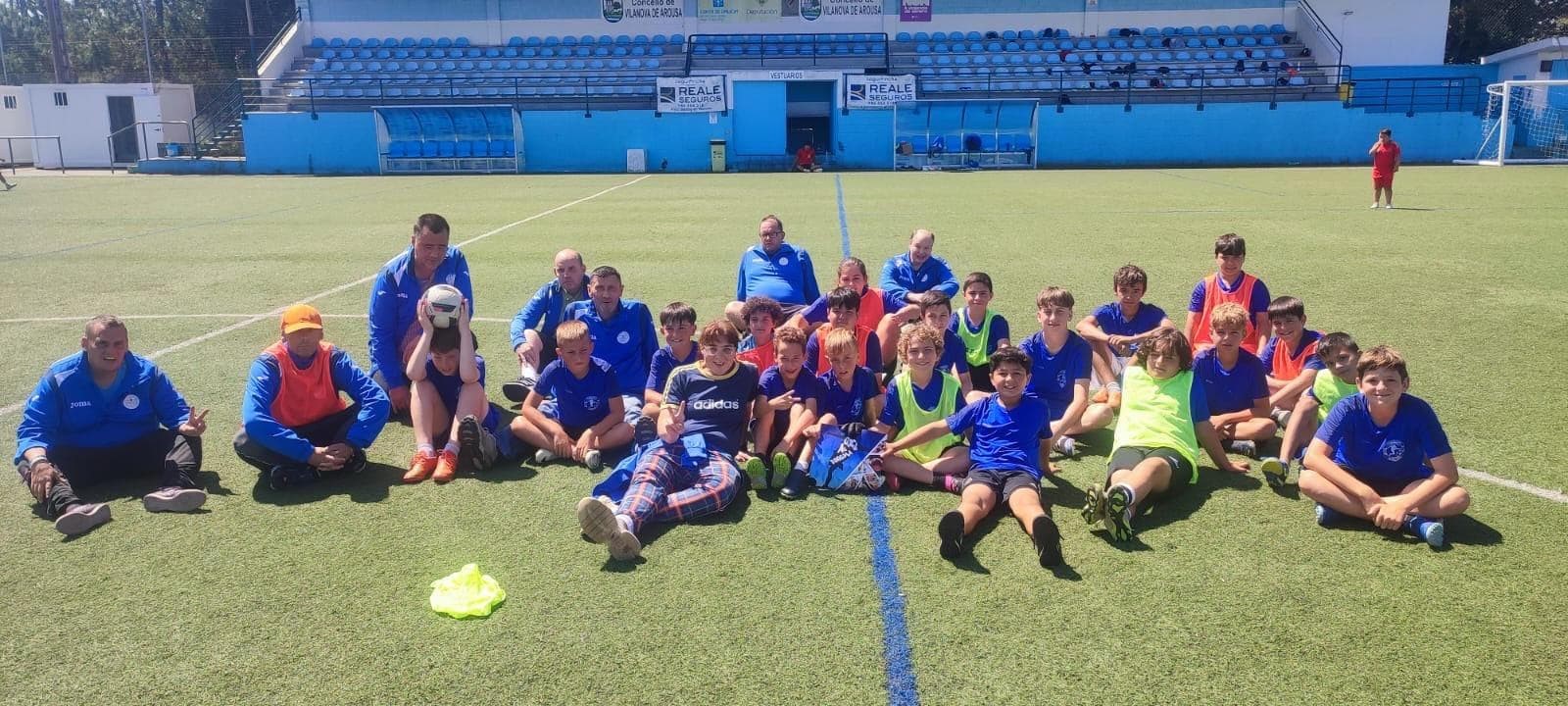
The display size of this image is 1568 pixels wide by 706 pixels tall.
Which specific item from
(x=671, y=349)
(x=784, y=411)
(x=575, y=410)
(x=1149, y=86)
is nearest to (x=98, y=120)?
(x=1149, y=86)

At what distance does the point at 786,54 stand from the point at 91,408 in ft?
133

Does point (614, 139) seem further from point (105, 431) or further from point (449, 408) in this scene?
point (105, 431)

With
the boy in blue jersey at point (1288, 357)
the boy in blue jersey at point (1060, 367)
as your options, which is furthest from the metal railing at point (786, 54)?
the boy in blue jersey at point (1060, 367)

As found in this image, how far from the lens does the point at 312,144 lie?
131 ft

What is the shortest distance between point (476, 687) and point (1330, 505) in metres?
4.09

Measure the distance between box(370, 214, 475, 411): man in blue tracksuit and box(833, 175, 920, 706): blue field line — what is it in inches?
140

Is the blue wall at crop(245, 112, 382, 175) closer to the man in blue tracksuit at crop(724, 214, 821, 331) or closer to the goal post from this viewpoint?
the man in blue tracksuit at crop(724, 214, 821, 331)

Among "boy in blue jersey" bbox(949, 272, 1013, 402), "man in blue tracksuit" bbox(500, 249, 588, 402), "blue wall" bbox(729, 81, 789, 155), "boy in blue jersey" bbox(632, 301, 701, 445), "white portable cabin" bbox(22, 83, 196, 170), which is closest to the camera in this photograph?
"boy in blue jersey" bbox(632, 301, 701, 445)

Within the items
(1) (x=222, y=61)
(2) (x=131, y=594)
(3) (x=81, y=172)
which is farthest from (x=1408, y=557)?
(1) (x=222, y=61)

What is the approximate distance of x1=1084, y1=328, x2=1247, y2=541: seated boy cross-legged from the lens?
209 inches

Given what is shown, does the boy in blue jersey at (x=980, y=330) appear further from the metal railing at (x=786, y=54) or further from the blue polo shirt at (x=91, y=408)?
the metal railing at (x=786, y=54)

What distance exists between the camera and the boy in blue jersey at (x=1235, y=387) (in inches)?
245

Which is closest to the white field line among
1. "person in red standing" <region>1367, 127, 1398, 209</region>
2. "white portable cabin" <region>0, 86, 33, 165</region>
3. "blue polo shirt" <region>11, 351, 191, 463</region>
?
"blue polo shirt" <region>11, 351, 191, 463</region>

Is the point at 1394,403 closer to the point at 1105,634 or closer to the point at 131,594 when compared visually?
the point at 1105,634
